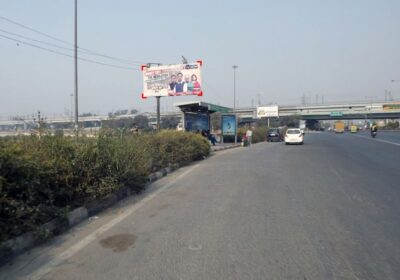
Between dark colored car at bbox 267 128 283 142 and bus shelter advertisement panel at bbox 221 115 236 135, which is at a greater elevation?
bus shelter advertisement panel at bbox 221 115 236 135

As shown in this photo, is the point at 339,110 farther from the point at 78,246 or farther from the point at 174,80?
the point at 78,246

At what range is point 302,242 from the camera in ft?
17.4

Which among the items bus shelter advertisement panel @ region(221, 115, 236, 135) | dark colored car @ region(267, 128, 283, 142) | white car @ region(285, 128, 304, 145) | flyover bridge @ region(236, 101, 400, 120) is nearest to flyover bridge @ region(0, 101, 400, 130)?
flyover bridge @ region(236, 101, 400, 120)

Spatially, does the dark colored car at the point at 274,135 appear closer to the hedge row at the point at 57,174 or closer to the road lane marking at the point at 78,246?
the hedge row at the point at 57,174

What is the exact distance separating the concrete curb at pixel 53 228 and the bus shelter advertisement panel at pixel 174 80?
1994cm

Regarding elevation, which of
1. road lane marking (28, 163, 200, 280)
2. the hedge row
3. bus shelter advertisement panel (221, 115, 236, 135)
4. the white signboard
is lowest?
road lane marking (28, 163, 200, 280)

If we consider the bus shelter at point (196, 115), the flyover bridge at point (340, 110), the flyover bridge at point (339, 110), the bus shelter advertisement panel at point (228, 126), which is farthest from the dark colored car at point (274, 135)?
the flyover bridge at point (340, 110)

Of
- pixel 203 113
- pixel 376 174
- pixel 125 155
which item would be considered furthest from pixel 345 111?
pixel 125 155

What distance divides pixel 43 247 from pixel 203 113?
77.6 feet

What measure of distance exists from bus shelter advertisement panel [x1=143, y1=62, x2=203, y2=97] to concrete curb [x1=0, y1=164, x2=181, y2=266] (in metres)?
19.9

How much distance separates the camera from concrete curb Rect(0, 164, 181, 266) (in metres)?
4.80

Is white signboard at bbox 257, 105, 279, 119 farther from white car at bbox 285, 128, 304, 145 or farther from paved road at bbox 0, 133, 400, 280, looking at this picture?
paved road at bbox 0, 133, 400, 280

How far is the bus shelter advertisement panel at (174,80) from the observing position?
1105 inches

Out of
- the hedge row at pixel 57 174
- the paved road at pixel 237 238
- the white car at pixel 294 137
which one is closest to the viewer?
the paved road at pixel 237 238
